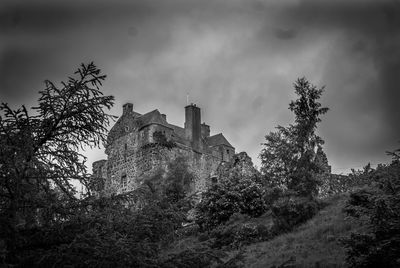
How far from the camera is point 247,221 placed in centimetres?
2734

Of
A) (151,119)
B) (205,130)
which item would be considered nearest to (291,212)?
(151,119)

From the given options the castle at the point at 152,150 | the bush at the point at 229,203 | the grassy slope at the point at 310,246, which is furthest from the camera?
the castle at the point at 152,150

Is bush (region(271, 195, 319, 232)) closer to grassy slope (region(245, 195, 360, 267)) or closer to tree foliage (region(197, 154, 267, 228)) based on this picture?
grassy slope (region(245, 195, 360, 267))

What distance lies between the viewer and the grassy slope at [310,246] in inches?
683

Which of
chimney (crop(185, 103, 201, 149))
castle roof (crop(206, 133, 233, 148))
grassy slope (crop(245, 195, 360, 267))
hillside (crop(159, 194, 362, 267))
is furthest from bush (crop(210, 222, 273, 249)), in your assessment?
castle roof (crop(206, 133, 233, 148))

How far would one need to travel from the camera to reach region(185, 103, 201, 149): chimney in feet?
161

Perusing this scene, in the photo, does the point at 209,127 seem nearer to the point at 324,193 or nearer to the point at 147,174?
the point at 147,174

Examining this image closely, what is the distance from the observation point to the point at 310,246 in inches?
768

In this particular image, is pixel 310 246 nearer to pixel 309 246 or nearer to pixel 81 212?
pixel 309 246

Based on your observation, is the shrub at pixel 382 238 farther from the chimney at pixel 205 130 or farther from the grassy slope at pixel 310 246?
the chimney at pixel 205 130

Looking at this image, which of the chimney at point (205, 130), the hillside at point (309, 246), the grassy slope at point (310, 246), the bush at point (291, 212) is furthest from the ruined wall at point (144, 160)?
the grassy slope at point (310, 246)

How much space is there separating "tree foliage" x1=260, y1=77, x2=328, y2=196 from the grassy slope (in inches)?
203

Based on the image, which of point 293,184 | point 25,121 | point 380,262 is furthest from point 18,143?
point 293,184

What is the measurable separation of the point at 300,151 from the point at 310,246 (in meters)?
14.0
